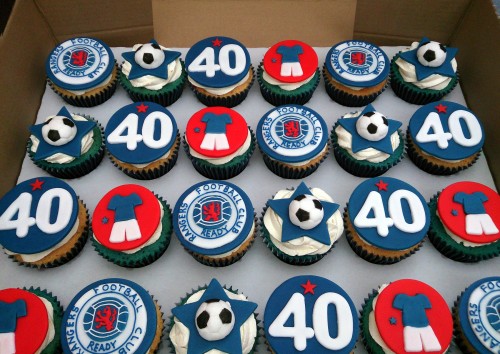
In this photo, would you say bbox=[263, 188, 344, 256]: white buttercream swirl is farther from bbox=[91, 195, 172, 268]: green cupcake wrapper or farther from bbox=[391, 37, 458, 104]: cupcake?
bbox=[391, 37, 458, 104]: cupcake

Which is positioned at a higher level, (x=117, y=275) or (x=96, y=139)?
(x=96, y=139)

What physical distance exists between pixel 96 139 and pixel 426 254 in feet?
8.52

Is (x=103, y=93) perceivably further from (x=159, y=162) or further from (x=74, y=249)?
(x=74, y=249)

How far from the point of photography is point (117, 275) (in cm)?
311

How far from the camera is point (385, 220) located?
3.03 metres

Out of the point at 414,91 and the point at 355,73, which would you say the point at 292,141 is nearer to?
the point at 355,73

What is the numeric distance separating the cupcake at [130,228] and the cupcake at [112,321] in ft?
0.79

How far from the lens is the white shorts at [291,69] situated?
3711mm

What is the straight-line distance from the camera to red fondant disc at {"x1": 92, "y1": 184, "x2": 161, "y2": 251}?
2.96 meters

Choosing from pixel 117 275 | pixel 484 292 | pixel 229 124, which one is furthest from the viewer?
pixel 229 124

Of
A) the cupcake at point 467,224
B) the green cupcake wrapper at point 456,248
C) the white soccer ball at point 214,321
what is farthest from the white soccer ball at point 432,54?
the white soccer ball at point 214,321

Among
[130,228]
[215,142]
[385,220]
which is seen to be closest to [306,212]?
[385,220]

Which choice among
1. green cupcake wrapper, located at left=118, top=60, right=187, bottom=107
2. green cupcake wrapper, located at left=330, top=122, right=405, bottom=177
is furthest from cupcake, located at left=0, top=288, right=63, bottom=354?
green cupcake wrapper, located at left=330, top=122, right=405, bottom=177

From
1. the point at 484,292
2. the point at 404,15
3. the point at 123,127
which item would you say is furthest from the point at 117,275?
the point at 404,15
